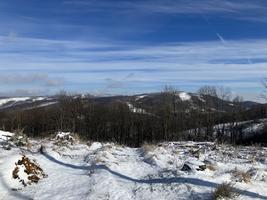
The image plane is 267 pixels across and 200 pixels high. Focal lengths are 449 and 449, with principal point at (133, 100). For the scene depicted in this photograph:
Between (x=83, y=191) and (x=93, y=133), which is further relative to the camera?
(x=93, y=133)

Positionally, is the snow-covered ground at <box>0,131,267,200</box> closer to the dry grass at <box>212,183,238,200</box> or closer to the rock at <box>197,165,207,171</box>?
the rock at <box>197,165,207,171</box>

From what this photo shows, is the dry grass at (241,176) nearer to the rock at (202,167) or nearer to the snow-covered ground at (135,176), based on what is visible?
the snow-covered ground at (135,176)

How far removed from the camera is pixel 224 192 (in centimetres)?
924

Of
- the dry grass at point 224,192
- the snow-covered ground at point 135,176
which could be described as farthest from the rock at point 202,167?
the dry grass at point 224,192

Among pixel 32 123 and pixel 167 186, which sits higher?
pixel 167 186

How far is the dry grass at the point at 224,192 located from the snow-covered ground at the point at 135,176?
0.23 meters

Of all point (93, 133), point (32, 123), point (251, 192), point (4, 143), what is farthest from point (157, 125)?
point (251, 192)

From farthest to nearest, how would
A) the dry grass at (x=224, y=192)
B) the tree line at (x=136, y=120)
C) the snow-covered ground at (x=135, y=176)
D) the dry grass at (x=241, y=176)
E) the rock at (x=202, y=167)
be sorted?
the tree line at (x=136, y=120)
the rock at (x=202, y=167)
the dry grass at (x=241, y=176)
the snow-covered ground at (x=135, y=176)
the dry grass at (x=224, y=192)

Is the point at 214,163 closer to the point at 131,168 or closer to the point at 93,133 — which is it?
the point at 131,168

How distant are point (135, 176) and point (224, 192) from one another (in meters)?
Result: 3.04

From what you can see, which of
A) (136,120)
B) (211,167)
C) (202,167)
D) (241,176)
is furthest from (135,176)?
(136,120)

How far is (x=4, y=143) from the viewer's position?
16.9 meters

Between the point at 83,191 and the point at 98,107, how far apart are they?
342 feet

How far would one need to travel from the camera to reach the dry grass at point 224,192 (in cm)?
916
